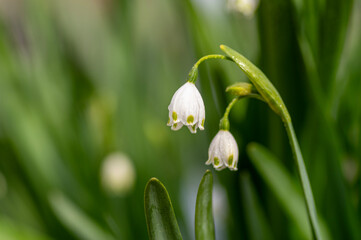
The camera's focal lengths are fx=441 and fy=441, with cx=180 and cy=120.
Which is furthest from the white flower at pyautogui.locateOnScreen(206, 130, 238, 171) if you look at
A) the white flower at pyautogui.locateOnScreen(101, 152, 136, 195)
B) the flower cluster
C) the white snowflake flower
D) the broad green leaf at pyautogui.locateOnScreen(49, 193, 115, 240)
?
the white flower at pyautogui.locateOnScreen(101, 152, 136, 195)

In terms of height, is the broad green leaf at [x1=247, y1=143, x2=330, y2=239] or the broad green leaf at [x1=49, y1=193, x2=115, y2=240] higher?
the broad green leaf at [x1=49, y1=193, x2=115, y2=240]

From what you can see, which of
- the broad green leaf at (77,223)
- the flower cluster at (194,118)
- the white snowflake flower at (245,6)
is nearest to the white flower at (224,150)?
the flower cluster at (194,118)

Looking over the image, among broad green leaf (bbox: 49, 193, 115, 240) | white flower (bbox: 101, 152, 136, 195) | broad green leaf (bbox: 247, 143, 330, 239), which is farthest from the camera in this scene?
white flower (bbox: 101, 152, 136, 195)

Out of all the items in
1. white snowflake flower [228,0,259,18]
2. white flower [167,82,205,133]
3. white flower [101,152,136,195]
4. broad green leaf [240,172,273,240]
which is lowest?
broad green leaf [240,172,273,240]

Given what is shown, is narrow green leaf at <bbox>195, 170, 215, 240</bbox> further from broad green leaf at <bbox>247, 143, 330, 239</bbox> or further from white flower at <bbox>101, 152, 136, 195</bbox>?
white flower at <bbox>101, 152, 136, 195</bbox>

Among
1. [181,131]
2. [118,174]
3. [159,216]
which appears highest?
[181,131]

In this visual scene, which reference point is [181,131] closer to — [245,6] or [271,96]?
[245,6]

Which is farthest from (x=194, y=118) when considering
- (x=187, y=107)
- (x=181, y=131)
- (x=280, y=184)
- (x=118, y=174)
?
(x=181, y=131)
